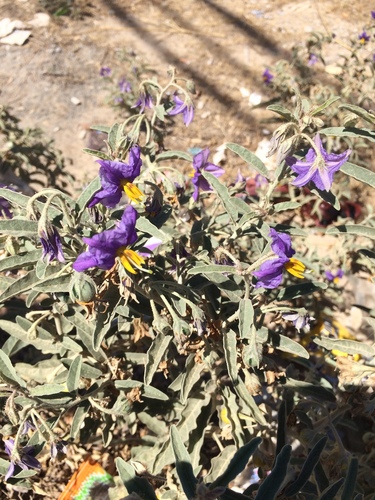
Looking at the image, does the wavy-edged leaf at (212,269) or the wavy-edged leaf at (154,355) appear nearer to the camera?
the wavy-edged leaf at (212,269)

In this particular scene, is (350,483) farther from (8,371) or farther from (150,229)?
(8,371)

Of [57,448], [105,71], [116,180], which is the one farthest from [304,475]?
[105,71]

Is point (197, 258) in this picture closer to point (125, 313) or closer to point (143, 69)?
point (125, 313)

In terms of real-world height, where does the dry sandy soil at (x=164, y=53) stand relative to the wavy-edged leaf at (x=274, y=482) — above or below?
below

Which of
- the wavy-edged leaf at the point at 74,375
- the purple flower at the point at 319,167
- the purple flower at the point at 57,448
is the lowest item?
the purple flower at the point at 57,448

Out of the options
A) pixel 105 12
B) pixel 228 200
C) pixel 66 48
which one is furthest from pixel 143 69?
pixel 228 200

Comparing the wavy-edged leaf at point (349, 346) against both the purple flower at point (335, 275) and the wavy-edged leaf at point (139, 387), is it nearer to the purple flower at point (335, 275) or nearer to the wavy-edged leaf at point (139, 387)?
the wavy-edged leaf at point (139, 387)

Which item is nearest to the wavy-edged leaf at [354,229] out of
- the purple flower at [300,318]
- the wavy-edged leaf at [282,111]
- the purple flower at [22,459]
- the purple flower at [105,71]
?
the purple flower at [300,318]
